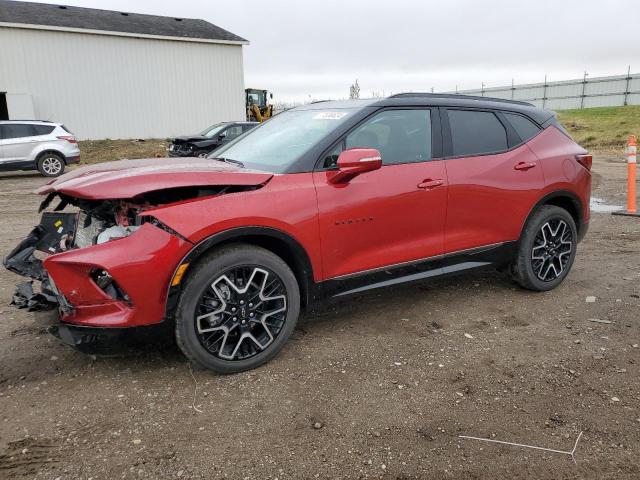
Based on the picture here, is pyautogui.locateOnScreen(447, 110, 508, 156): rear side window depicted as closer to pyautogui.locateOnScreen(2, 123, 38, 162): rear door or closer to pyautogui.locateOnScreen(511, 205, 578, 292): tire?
pyautogui.locateOnScreen(511, 205, 578, 292): tire

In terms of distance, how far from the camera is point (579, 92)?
37.2 meters

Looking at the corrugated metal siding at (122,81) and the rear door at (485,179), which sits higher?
the corrugated metal siding at (122,81)

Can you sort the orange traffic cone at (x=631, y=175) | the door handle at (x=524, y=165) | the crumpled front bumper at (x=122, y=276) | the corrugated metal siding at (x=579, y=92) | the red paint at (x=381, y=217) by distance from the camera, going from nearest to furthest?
the crumpled front bumper at (x=122, y=276)
the red paint at (x=381, y=217)
the door handle at (x=524, y=165)
the orange traffic cone at (x=631, y=175)
the corrugated metal siding at (x=579, y=92)

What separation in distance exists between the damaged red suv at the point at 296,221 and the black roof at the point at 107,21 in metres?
22.9

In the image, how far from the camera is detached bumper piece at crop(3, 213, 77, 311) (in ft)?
9.89

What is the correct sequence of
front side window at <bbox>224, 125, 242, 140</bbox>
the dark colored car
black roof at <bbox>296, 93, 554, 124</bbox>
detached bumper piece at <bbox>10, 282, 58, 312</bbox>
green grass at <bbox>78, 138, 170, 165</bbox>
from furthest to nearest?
green grass at <bbox>78, 138, 170, 165</bbox>
front side window at <bbox>224, 125, 242, 140</bbox>
the dark colored car
black roof at <bbox>296, 93, 554, 124</bbox>
detached bumper piece at <bbox>10, 282, 58, 312</bbox>

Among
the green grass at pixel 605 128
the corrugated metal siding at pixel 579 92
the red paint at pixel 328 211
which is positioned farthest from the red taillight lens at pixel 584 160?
the corrugated metal siding at pixel 579 92

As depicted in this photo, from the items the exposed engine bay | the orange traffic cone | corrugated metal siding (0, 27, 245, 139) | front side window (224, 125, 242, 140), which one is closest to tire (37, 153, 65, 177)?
front side window (224, 125, 242, 140)

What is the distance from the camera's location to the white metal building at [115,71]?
21625mm

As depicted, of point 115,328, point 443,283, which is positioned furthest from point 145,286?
point 443,283

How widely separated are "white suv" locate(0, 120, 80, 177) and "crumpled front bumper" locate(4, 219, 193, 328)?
13.4 m

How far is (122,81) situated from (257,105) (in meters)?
7.90

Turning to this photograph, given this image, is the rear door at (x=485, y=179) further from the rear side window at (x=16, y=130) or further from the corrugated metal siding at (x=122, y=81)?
the corrugated metal siding at (x=122, y=81)

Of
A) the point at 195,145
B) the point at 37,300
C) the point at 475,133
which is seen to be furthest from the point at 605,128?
the point at 37,300
